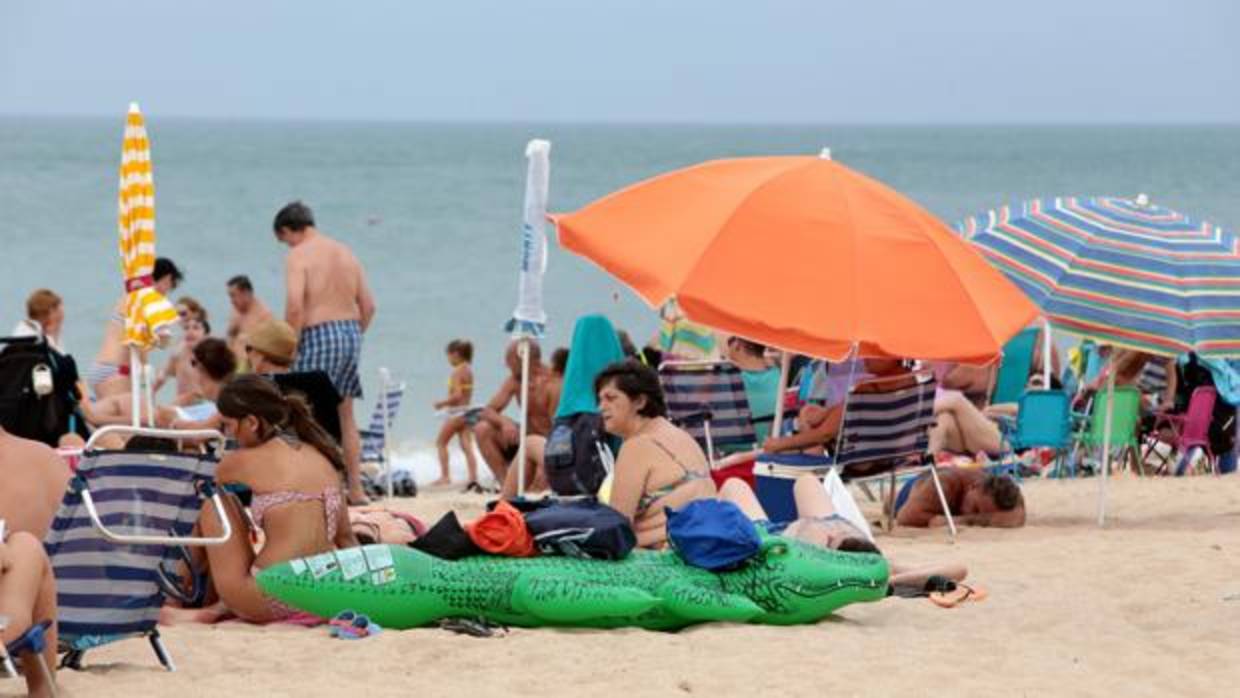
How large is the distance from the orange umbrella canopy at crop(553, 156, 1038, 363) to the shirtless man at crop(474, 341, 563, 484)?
2992 millimetres

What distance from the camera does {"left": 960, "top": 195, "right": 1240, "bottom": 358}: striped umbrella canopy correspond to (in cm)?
855

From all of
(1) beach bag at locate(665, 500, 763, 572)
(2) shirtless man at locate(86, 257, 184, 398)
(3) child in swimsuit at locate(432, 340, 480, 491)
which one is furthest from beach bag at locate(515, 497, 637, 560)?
(3) child in swimsuit at locate(432, 340, 480, 491)

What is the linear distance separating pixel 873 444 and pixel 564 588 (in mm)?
2379

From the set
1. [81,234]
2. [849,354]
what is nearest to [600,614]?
[849,354]

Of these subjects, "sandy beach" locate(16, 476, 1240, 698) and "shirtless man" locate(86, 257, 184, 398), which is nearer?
"sandy beach" locate(16, 476, 1240, 698)

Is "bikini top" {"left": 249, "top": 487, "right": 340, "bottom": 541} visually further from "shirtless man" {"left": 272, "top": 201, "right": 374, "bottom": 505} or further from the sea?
the sea

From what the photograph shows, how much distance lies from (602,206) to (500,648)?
254cm

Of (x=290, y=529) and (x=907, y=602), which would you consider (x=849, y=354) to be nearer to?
(x=907, y=602)

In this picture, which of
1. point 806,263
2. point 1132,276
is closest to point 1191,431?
point 1132,276

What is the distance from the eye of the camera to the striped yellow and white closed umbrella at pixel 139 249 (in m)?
7.71

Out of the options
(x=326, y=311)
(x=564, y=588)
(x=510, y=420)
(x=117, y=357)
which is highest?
(x=326, y=311)

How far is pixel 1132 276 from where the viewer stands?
8664mm

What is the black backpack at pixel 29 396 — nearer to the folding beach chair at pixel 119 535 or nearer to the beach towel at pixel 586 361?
the beach towel at pixel 586 361

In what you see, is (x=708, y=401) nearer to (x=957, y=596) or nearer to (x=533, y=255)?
(x=533, y=255)
